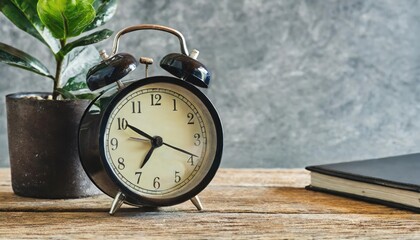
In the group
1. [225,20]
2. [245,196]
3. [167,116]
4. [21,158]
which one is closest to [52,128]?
[21,158]

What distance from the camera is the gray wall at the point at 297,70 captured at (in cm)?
196

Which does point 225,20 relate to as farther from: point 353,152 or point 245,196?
point 245,196

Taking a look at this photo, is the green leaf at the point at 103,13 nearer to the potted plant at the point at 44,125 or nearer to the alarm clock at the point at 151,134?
the potted plant at the point at 44,125

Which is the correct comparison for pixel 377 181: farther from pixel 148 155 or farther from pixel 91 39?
pixel 91 39

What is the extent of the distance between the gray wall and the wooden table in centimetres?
57

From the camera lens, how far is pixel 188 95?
1264mm

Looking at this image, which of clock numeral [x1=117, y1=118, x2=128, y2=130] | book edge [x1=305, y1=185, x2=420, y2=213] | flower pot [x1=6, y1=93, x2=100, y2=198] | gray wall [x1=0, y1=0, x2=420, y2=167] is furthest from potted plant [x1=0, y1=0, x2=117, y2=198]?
gray wall [x1=0, y1=0, x2=420, y2=167]

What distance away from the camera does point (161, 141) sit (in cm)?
125

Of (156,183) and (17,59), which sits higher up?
(17,59)

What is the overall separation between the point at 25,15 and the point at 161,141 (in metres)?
0.37

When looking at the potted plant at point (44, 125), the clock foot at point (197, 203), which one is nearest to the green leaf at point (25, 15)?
the potted plant at point (44, 125)

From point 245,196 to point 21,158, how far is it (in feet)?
1.42

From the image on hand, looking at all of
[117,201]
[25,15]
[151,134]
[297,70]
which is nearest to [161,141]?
[151,134]

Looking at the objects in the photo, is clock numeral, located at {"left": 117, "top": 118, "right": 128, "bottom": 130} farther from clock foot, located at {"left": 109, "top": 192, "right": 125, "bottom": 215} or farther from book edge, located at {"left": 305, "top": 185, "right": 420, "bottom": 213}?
book edge, located at {"left": 305, "top": 185, "right": 420, "bottom": 213}
